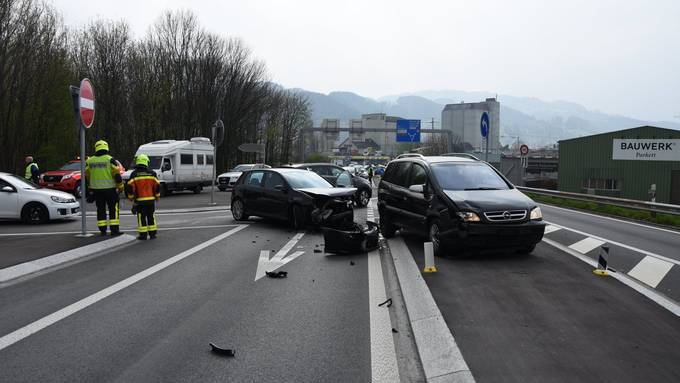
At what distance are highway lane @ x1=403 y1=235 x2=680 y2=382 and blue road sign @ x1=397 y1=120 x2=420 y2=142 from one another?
122 ft

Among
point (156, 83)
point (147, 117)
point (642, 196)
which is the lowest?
point (642, 196)

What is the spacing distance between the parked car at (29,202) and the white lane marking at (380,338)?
1035 centimetres

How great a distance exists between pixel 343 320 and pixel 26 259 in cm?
584

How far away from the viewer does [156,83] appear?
4375 cm

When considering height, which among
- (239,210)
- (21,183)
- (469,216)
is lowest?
(239,210)

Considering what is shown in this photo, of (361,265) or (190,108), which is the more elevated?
(190,108)

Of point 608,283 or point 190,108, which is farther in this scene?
point 190,108

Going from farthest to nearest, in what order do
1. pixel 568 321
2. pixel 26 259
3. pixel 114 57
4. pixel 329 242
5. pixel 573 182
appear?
pixel 573 182 < pixel 114 57 < pixel 329 242 < pixel 26 259 < pixel 568 321

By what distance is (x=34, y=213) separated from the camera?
47.1ft

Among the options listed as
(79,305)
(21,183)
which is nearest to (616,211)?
(79,305)

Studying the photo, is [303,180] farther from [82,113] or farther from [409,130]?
[409,130]

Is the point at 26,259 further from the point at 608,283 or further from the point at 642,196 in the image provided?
the point at 642,196

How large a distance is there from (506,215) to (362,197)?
44.4ft

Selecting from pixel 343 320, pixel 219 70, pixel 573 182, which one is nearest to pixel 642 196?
pixel 573 182
